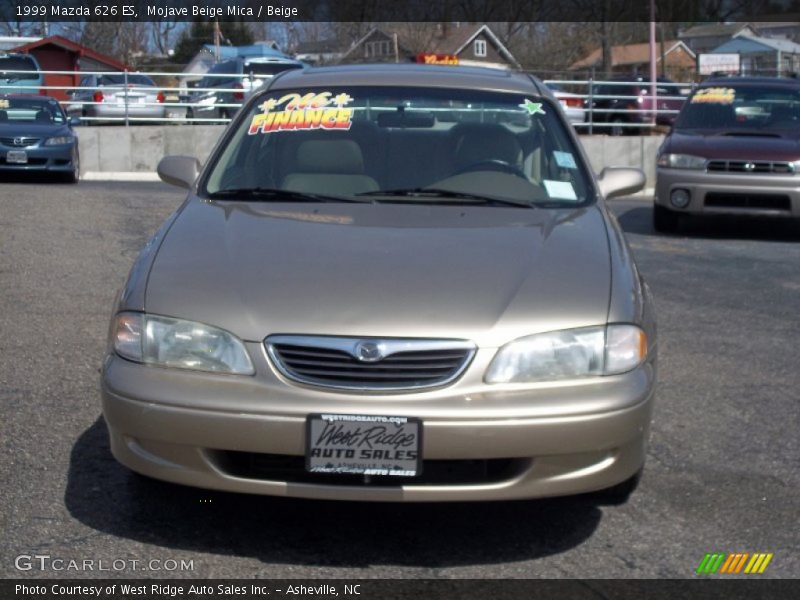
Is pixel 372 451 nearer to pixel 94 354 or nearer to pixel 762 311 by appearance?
pixel 94 354

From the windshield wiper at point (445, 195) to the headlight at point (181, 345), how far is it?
130cm

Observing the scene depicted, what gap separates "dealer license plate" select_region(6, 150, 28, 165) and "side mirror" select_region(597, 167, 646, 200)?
13.6m

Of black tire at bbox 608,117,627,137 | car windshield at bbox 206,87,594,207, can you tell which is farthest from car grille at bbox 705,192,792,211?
black tire at bbox 608,117,627,137

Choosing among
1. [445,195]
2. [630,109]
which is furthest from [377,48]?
[445,195]

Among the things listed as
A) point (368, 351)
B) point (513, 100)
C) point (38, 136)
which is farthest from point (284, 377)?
point (38, 136)

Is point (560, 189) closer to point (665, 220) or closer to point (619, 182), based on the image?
point (619, 182)

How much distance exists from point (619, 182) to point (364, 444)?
2427mm

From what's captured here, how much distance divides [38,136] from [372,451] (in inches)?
604

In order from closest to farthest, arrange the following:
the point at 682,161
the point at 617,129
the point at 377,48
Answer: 1. the point at 682,161
2. the point at 617,129
3. the point at 377,48

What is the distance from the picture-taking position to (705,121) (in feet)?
42.6

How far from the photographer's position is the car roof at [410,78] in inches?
215

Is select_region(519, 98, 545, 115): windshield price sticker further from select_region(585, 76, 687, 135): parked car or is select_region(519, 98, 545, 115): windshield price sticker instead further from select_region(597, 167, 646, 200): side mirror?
select_region(585, 76, 687, 135): parked car

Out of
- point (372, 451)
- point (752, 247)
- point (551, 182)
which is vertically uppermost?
point (551, 182)

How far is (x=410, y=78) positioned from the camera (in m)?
5.55
